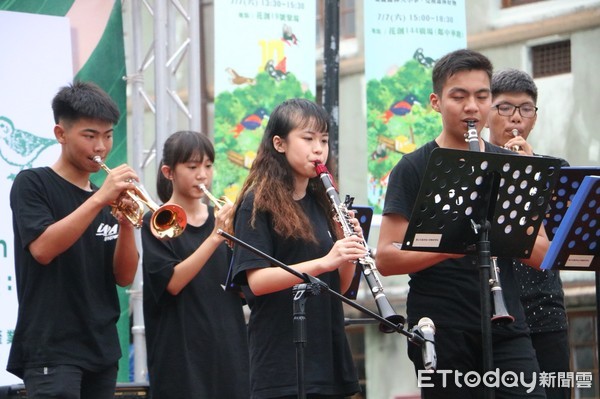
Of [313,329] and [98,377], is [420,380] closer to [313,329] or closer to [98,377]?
[313,329]

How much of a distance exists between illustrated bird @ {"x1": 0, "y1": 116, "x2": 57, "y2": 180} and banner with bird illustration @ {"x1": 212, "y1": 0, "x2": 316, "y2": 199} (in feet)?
4.93

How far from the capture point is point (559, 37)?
46.3 ft

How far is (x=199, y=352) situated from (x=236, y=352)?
0.19 meters

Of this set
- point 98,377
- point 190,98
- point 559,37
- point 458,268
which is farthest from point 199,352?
point 559,37

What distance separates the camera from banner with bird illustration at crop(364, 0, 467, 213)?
8938 millimetres

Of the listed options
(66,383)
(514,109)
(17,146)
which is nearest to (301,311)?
(66,383)

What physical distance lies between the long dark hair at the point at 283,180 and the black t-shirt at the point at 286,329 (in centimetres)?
5

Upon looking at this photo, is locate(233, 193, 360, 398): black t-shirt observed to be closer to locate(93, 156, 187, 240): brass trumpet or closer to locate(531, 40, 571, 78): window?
locate(93, 156, 187, 240): brass trumpet

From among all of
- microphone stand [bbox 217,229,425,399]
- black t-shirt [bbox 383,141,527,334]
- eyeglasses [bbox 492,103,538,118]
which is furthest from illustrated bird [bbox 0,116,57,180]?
microphone stand [bbox 217,229,425,399]

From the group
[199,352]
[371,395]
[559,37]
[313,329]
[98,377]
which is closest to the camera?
[313,329]

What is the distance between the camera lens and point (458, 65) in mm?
4727

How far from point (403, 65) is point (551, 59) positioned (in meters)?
6.01

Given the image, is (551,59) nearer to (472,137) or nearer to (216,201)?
(216,201)

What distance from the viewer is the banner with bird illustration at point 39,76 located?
742cm
